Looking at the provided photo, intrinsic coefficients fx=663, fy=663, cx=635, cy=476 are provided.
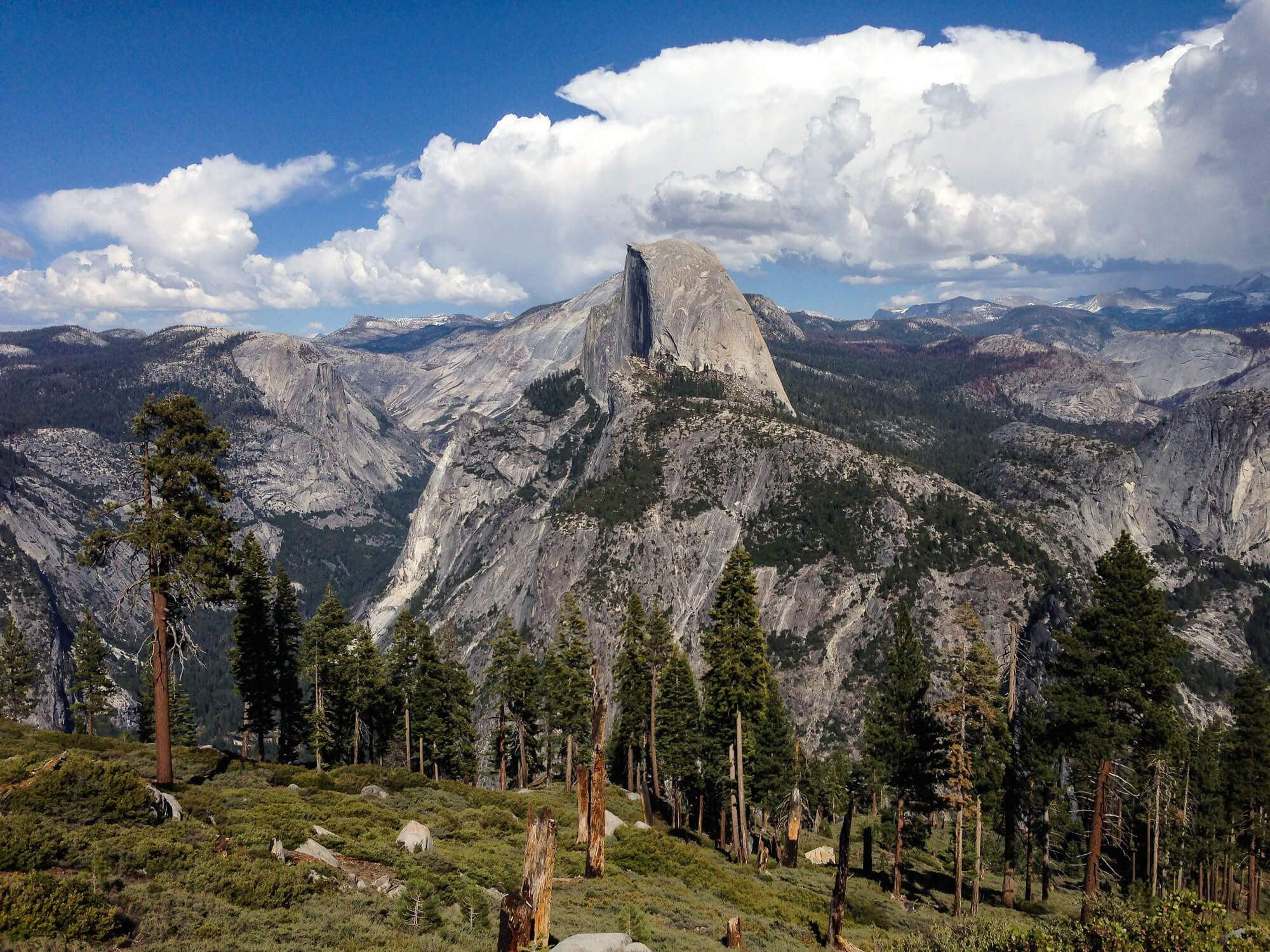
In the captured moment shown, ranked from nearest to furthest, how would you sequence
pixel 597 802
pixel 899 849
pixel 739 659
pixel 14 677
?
pixel 597 802, pixel 739 659, pixel 899 849, pixel 14 677

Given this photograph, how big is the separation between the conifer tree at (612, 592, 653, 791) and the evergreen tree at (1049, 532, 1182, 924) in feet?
89.9

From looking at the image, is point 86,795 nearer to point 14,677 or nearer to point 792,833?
point 792,833

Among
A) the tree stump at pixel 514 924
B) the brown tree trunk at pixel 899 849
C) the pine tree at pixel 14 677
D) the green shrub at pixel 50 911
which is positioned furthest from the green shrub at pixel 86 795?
the pine tree at pixel 14 677

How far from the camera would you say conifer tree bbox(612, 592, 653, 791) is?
1893 inches

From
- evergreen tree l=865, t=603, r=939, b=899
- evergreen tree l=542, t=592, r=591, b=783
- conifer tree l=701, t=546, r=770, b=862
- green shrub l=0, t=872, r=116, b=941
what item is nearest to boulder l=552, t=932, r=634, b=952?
green shrub l=0, t=872, r=116, b=941

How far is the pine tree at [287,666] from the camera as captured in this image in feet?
164

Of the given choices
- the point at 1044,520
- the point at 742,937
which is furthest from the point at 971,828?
the point at 1044,520

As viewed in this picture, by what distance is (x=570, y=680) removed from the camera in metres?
53.8

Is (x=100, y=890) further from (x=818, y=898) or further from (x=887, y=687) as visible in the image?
(x=887, y=687)

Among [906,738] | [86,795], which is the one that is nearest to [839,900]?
[906,738]

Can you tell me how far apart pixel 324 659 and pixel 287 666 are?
288cm

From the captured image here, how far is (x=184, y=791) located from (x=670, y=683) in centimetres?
3282

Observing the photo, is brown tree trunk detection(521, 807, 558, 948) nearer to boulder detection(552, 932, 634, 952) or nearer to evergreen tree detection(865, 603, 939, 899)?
boulder detection(552, 932, 634, 952)

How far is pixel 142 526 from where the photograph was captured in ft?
77.5
